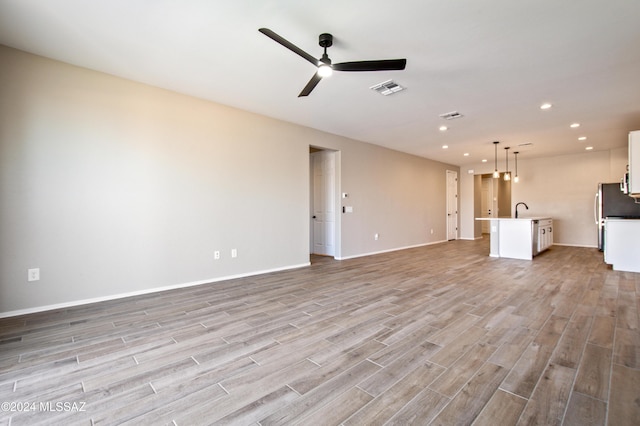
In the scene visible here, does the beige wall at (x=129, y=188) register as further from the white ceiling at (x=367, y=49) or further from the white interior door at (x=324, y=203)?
the white interior door at (x=324, y=203)

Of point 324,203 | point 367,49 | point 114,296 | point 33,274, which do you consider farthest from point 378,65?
point 324,203

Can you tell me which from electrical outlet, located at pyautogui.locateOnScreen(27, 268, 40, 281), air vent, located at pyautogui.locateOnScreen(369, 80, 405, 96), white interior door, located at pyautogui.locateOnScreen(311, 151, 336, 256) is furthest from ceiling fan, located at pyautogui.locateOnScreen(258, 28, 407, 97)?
white interior door, located at pyautogui.locateOnScreen(311, 151, 336, 256)

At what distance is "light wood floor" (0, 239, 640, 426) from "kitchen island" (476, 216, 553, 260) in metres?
2.36

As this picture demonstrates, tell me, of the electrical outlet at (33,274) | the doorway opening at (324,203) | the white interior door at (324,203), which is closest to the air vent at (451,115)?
the doorway opening at (324,203)

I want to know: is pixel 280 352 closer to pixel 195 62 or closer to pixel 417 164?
pixel 195 62

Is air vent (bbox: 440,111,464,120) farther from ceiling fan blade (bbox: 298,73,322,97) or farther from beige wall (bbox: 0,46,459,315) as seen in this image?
ceiling fan blade (bbox: 298,73,322,97)

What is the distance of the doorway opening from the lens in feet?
21.1

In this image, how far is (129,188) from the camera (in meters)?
3.61

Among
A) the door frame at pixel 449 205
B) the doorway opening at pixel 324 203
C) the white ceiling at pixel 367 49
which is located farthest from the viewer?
the door frame at pixel 449 205

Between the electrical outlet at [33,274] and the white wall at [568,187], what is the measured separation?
36.6 ft

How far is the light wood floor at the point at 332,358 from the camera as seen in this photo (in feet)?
5.21

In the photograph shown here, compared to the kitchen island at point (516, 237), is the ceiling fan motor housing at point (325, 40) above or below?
above

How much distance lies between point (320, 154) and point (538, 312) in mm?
5037

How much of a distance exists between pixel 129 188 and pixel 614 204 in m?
9.93
